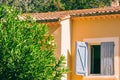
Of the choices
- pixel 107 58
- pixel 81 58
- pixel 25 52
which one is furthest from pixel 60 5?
pixel 25 52

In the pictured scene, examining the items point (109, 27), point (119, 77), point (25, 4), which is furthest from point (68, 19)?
point (25, 4)

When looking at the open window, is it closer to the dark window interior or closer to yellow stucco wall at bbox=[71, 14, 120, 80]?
the dark window interior

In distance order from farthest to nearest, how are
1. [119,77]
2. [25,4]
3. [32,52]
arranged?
[25,4] < [119,77] < [32,52]

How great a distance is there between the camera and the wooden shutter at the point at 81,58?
23109 mm

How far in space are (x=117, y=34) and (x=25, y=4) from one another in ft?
71.3

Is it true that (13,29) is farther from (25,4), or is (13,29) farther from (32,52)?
(25,4)

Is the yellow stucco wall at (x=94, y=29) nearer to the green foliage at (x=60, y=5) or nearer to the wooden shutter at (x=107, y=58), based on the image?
the wooden shutter at (x=107, y=58)

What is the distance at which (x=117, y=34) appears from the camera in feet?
76.1

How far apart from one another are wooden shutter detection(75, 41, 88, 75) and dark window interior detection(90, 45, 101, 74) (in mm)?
551

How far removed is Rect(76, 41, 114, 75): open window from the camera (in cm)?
2314

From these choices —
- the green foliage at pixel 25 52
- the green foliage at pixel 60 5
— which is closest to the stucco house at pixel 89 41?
the green foliage at pixel 25 52

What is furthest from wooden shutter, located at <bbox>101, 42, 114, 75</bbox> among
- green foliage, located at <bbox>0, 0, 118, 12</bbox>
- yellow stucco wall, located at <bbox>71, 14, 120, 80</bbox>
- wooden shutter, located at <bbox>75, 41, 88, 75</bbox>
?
green foliage, located at <bbox>0, 0, 118, 12</bbox>

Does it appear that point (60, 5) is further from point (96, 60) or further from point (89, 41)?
point (96, 60)

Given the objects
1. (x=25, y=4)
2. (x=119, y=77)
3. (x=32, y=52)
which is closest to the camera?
(x=32, y=52)
